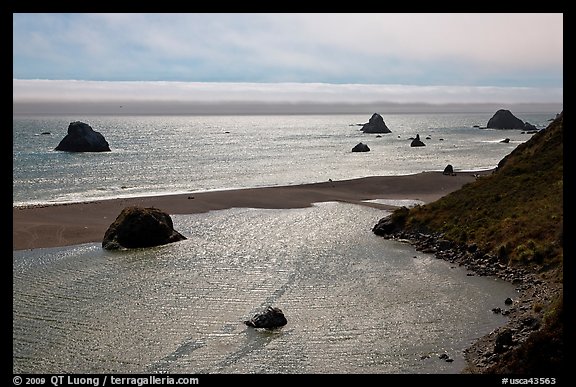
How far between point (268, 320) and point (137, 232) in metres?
20.6

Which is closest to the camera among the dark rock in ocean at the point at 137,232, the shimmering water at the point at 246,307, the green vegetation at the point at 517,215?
the shimmering water at the point at 246,307

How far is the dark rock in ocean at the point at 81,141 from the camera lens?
141125mm

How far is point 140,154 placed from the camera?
144250mm

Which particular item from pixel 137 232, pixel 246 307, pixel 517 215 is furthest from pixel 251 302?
pixel 517 215

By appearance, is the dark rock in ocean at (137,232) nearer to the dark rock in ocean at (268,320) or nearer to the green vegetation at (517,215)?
the dark rock in ocean at (268,320)

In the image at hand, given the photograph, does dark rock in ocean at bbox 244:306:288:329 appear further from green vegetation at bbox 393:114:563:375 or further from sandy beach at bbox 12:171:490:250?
sandy beach at bbox 12:171:490:250

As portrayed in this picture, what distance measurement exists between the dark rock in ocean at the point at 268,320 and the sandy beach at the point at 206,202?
81.2ft

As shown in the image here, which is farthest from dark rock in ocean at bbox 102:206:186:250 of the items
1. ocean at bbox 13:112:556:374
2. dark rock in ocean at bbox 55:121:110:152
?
dark rock in ocean at bbox 55:121:110:152

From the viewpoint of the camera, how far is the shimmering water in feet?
71.5

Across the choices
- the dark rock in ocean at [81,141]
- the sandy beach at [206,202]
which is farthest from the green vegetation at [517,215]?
the dark rock in ocean at [81,141]

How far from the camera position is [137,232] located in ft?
137

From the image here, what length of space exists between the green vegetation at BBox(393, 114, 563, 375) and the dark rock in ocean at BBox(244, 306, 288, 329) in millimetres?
10152

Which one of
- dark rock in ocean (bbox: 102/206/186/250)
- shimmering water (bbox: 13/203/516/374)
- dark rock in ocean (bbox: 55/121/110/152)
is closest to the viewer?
shimmering water (bbox: 13/203/516/374)
